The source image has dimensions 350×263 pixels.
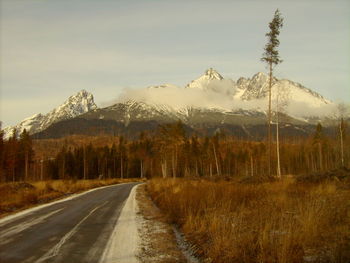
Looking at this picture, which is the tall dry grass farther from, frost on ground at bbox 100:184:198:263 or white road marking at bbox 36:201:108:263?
white road marking at bbox 36:201:108:263

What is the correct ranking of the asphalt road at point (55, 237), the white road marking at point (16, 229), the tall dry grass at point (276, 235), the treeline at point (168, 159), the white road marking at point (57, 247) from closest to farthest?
the tall dry grass at point (276, 235)
the white road marking at point (57, 247)
the asphalt road at point (55, 237)
the white road marking at point (16, 229)
the treeline at point (168, 159)

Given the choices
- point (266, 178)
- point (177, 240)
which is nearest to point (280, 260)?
point (177, 240)

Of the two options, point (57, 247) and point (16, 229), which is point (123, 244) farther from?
point (16, 229)

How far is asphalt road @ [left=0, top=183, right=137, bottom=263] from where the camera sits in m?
8.06

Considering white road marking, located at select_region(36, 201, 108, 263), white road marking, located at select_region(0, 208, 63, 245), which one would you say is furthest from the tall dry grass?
white road marking, located at select_region(0, 208, 63, 245)

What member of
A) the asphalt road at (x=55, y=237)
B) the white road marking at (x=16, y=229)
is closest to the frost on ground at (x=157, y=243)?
the asphalt road at (x=55, y=237)

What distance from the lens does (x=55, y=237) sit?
10.3 m

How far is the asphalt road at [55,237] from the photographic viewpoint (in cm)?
806

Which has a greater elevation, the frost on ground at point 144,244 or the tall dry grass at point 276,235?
the tall dry grass at point 276,235

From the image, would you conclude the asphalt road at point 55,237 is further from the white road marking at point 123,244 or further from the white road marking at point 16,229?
the white road marking at point 123,244

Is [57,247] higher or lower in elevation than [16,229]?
higher

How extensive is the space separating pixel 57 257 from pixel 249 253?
14.0 ft

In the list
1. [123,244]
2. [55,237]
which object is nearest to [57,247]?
[55,237]

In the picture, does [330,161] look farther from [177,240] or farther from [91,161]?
[177,240]
